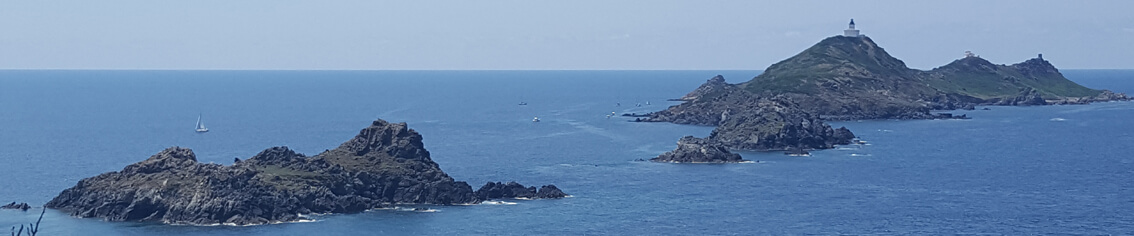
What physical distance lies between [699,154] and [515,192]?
41.3m

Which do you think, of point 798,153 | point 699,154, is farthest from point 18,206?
point 798,153

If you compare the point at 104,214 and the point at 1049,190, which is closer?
the point at 104,214

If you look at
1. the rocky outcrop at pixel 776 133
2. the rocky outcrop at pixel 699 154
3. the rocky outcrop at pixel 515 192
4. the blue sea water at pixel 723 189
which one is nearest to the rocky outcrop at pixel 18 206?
the blue sea water at pixel 723 189

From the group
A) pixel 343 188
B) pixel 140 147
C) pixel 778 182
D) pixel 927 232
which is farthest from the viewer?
pixel 140 147

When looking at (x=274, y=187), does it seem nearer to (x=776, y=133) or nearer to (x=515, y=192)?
(x=515, y=192)

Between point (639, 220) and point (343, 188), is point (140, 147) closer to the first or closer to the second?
point (343, 188)

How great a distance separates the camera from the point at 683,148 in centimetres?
16762

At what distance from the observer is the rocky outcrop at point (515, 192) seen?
129 meters

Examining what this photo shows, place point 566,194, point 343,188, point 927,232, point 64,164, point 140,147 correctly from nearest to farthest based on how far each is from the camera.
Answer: point 927,232, point 343,188, point 566,194, point 64,164, point 140,147

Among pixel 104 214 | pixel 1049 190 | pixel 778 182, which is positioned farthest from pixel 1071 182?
pixel 104 214

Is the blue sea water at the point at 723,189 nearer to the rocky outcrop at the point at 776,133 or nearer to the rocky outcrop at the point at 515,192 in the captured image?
the rocky outcrop at the point at 515,192

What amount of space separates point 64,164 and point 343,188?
5379 centimetres

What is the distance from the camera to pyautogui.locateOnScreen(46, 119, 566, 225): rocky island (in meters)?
113

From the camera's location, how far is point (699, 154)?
166 m
